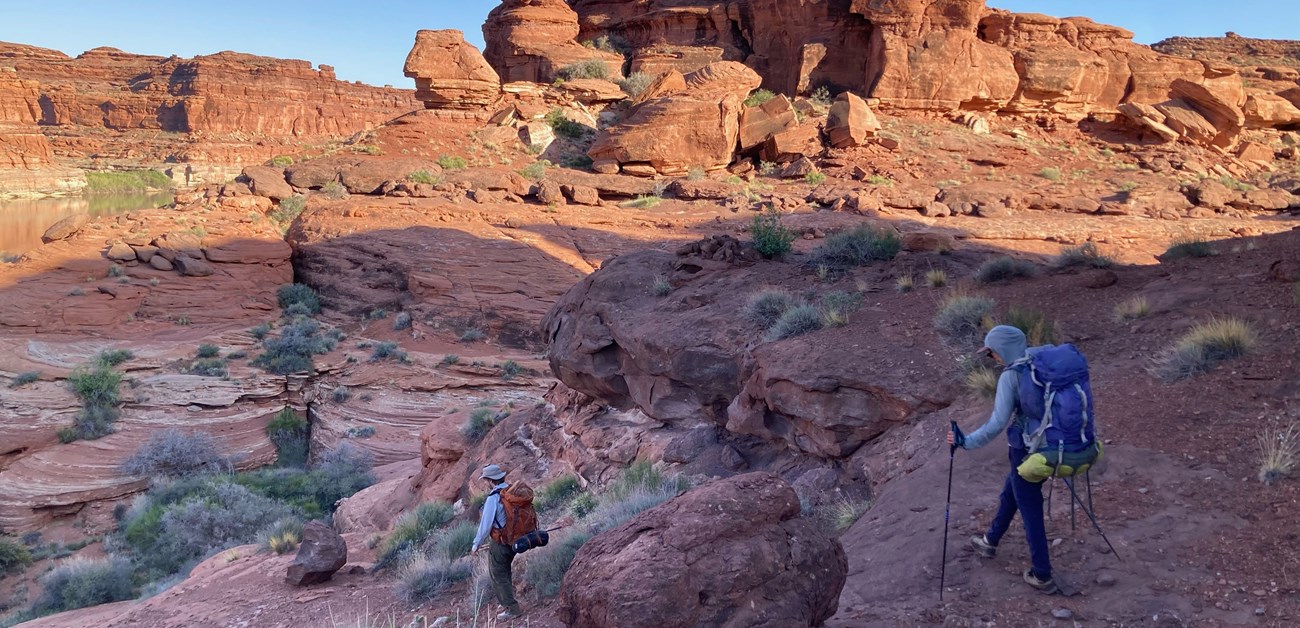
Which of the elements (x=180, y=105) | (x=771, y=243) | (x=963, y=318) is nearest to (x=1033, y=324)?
(x=963, y=318)

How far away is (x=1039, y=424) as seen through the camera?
3.81 m

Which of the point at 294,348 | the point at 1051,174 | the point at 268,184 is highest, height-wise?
the point at 1051,174

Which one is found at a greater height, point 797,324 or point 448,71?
point 448,71

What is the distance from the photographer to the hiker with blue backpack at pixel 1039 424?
369cm

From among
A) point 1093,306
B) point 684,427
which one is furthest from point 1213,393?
point 684,427

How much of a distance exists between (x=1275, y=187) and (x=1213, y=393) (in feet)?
89.0

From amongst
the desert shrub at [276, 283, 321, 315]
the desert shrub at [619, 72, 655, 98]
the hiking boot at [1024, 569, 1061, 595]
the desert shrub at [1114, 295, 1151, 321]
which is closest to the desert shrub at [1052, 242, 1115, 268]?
the desert shrub at [1114, 295, 1151, 321]

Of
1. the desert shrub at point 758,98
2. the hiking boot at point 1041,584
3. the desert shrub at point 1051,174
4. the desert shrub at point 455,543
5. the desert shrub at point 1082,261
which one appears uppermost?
the desert shrub at point 758,98

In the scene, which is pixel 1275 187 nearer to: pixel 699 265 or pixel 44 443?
pixel 699 265

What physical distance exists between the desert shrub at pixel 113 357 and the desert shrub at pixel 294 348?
7.54 feet

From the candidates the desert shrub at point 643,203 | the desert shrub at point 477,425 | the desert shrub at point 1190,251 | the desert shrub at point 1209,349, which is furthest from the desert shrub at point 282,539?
the desert shrub at point 643,203

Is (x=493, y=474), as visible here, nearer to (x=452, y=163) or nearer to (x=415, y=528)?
(x=415, y=528)

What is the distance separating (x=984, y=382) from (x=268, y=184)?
22.2 metres

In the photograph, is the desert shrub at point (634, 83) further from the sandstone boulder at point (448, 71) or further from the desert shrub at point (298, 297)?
the desert shrub at point (298, 297)
